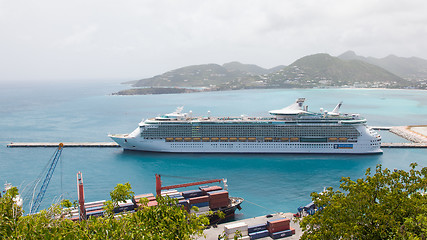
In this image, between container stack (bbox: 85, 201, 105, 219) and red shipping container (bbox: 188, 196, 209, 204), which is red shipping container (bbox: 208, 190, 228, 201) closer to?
red shipping container (bbox: 188, 196, 209, 204)

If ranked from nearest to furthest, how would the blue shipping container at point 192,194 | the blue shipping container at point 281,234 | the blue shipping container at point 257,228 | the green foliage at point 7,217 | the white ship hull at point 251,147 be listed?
1. the green foliage at point 7,217
2. the blue shipping container at point 281,234
3. the blue shipping container at point 257,228
4. the blue shipping container at point 192,194
5. the white ship hull at point 251,147

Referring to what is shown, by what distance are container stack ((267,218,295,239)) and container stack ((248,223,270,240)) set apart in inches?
14.6

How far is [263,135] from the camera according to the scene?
152ft

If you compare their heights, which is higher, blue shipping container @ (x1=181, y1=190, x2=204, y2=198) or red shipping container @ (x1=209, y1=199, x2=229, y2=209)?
blue shipping container @ (x1=181, y1=190, x2=204, y2=198)

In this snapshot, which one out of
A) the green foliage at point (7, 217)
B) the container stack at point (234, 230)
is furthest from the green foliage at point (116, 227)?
the container stack at point (234, 230)

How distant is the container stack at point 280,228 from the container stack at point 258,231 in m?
0.37

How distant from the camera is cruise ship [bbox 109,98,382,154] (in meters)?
45.4

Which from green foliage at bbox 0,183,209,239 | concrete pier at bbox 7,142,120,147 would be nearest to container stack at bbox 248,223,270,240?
green foliage at bbox 0,183,209,239

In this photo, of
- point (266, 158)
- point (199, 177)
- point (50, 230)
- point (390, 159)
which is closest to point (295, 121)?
point (266, 158)

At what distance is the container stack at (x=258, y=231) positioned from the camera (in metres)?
23.4

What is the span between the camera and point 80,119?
80.9 m

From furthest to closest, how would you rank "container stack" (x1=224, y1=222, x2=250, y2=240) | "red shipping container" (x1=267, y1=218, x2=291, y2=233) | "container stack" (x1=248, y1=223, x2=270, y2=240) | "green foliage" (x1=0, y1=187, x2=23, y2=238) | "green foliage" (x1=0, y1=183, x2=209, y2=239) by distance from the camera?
"container stack" (x1=248, y1=223, x2=270, y2=240)
"red shipping container" (x1=267, y1=218, x2=291, y2=233)
"container stack" (x1=224, y1=222, x2=250, y2=240)
"green foliage" (x1=0, y1=187, x2=23, y2=238)
"green foliage" (x1=0, y1=183, x2=209, y2=239)

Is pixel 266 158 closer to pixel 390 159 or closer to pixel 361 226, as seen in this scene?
pixel 390 159

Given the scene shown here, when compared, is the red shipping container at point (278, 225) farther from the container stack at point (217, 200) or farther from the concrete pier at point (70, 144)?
the concrete pier at point (70, 144)
